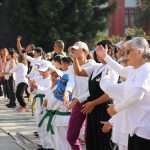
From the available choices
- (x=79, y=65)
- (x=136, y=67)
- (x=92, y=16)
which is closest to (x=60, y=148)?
(x=79, y=65)

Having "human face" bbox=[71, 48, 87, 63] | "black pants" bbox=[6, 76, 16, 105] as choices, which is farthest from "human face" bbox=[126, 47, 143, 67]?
"black pants" bbox=[6, 76, 16, 105]

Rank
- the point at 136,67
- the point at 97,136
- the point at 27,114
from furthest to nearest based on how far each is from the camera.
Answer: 1. the point at 27,114
2. the point at 97,136
3. the point at 136,67

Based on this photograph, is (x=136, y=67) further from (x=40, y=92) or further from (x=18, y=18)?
(x=18, y=18)

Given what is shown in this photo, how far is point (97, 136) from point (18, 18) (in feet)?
112

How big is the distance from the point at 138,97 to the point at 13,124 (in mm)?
8242

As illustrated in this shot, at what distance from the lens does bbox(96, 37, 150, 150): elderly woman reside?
550cm

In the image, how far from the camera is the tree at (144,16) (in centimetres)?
4867

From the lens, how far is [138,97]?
5504 mm

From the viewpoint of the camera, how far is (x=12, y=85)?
1831cm

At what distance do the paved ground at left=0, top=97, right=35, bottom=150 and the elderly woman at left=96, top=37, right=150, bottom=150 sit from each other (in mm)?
4767

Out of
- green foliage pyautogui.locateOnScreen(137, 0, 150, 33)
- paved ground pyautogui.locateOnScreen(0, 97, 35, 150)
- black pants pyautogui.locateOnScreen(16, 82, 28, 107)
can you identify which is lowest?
paved ground pyautogui.locateOnScreen(0, 97, 35, 150)

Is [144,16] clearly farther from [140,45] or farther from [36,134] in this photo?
[140,45]

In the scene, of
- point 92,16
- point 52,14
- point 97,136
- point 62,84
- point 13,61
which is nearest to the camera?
point 97,136

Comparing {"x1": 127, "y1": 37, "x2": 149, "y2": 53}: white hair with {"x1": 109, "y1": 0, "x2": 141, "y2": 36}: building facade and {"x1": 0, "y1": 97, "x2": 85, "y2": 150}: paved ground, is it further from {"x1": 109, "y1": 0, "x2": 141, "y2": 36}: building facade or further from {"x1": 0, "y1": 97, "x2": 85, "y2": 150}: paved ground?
{"x1": 109, "y1": 0, "x2": 141, "y2": 36}: building facade
